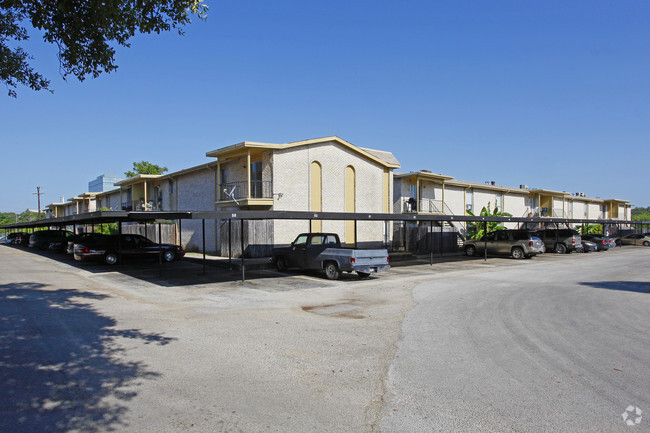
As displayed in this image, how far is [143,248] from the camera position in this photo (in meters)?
21.3

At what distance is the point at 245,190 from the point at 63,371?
19.1 meters

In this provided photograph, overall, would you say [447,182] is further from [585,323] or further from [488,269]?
[585,323]

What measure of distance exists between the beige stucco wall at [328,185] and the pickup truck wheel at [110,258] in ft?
26.2

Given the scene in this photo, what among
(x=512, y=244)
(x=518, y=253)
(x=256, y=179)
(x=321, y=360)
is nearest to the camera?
(x=321, y=360)

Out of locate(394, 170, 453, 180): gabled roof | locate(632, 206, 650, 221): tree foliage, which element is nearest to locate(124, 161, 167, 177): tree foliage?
locate(394, 170, 453, 180): gabled roof

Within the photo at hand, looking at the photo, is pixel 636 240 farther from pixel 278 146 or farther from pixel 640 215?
pixel 640 215

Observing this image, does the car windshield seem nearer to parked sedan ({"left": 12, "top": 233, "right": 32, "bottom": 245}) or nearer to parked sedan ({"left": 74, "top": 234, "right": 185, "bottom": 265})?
parked sedan ({"left": 74, "top": 234, "right": 185, "bottom": 265})

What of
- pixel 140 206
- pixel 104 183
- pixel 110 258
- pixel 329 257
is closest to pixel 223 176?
pixel 110 258

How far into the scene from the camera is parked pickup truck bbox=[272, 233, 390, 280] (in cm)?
1552

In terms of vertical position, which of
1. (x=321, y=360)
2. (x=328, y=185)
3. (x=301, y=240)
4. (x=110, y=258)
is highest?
(x=328, y=185)

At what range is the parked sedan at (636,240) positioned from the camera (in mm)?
42656

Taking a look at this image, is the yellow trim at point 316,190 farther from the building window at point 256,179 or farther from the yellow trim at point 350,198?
the building window at point 256,179

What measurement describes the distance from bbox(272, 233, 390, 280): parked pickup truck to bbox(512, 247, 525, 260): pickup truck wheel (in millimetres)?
13805

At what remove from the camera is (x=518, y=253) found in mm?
26375
